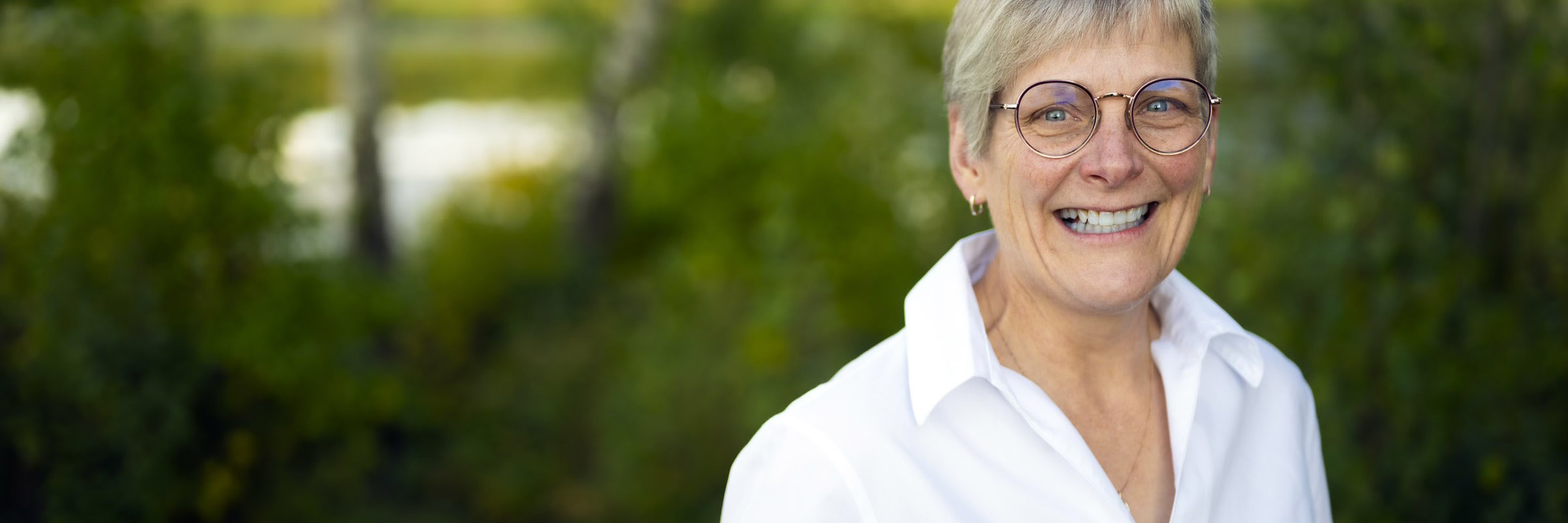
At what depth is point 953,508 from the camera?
1.28 meters

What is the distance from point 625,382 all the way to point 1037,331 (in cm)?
382

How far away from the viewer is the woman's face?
1316mm

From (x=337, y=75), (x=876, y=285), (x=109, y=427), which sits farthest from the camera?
(x=337, y=75)

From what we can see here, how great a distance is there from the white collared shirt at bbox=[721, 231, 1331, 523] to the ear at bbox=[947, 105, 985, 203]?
85 millimetres

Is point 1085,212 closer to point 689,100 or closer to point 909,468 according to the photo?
point 909,468

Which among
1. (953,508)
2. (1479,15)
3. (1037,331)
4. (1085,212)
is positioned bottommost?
(953,508)

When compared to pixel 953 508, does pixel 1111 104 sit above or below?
above

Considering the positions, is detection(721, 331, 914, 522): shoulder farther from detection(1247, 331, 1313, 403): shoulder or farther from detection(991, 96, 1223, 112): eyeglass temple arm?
detection(1247, 331, 1313, 403): shoulder

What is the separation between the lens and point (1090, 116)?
1328 millimetres

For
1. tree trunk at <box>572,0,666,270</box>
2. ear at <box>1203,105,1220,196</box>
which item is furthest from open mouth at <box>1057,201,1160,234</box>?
tree trunk at <box>572,0,666,270</box>

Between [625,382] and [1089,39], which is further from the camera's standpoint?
[625,382]

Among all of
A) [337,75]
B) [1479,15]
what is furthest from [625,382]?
[1479,15]

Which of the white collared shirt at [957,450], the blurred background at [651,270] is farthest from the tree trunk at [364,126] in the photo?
the white collared shirt at [957,450]

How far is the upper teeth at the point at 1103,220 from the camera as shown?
138 cm
